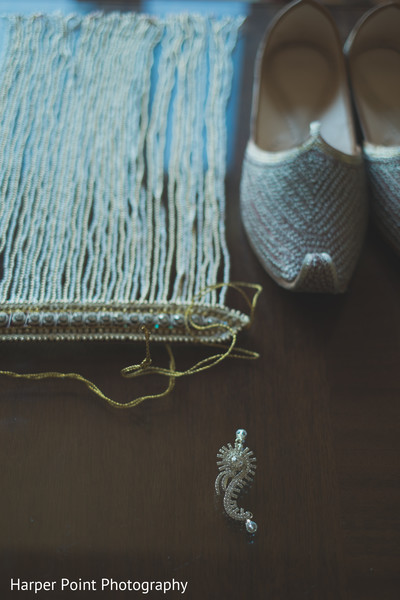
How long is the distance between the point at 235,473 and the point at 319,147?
0.41m

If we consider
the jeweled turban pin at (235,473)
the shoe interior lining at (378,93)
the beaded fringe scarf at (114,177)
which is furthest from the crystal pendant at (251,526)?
the shoe interior lining at (378,93)

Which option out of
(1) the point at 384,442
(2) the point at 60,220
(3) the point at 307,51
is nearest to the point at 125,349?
(2) the point at 60,220

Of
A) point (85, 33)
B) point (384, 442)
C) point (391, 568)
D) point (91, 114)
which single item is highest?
point (85, 33)

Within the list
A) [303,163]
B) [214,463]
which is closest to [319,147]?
[303,163]

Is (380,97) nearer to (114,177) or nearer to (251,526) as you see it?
(114,177)

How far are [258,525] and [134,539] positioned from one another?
131mm

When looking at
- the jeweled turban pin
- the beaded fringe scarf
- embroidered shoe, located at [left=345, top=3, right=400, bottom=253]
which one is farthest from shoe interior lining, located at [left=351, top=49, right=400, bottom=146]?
the jeweled turban pin

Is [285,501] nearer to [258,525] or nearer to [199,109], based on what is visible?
[258,525]

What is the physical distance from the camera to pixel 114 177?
2.39 ft

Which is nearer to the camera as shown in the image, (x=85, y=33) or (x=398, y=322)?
(x=398, y=322)

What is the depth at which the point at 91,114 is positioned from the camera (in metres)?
0.78

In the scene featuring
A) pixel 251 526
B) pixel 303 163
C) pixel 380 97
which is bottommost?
pixel 251 526

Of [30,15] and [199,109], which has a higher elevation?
[30,15]

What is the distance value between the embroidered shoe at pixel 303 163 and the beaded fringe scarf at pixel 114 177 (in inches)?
2.7
